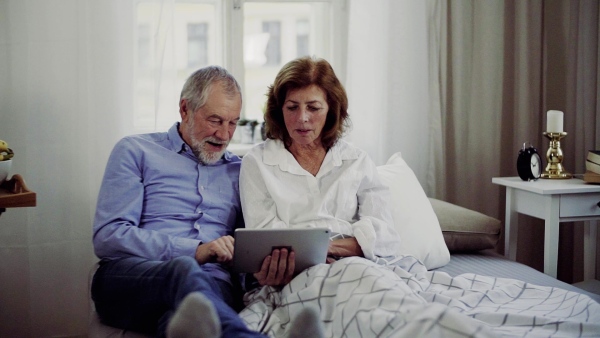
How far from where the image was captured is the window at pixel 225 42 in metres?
2.56

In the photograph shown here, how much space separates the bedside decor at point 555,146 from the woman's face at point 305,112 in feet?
3.82

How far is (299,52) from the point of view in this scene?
9.83 ft

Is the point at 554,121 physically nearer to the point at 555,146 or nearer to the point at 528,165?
the point at 555,146

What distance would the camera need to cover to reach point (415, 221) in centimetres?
218

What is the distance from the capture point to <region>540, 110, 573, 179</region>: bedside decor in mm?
2670

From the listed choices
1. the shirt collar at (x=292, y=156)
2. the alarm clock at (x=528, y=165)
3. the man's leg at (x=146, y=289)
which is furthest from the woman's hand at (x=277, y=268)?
the alarm clock at (x=528, y=165)

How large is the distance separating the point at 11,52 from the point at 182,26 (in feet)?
2.31

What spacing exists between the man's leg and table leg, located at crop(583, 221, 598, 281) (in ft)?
5.68

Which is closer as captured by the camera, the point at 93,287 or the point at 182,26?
the point at 93,287

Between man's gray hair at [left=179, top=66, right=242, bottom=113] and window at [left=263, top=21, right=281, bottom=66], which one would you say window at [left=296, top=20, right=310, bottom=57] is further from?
man's gray hair at [left=179, top=66, right=242, bottom=113]

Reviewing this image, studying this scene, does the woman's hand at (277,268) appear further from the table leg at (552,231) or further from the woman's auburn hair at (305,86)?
the table leg at (552,231)

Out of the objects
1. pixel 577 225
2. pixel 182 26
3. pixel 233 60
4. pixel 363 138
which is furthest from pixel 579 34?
pixel 182 26

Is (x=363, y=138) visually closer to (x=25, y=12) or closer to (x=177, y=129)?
(x=177, y=129)

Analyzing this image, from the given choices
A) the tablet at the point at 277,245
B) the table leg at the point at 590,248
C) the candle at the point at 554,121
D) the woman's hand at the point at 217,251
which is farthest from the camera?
the table leg at the point at 590,248
